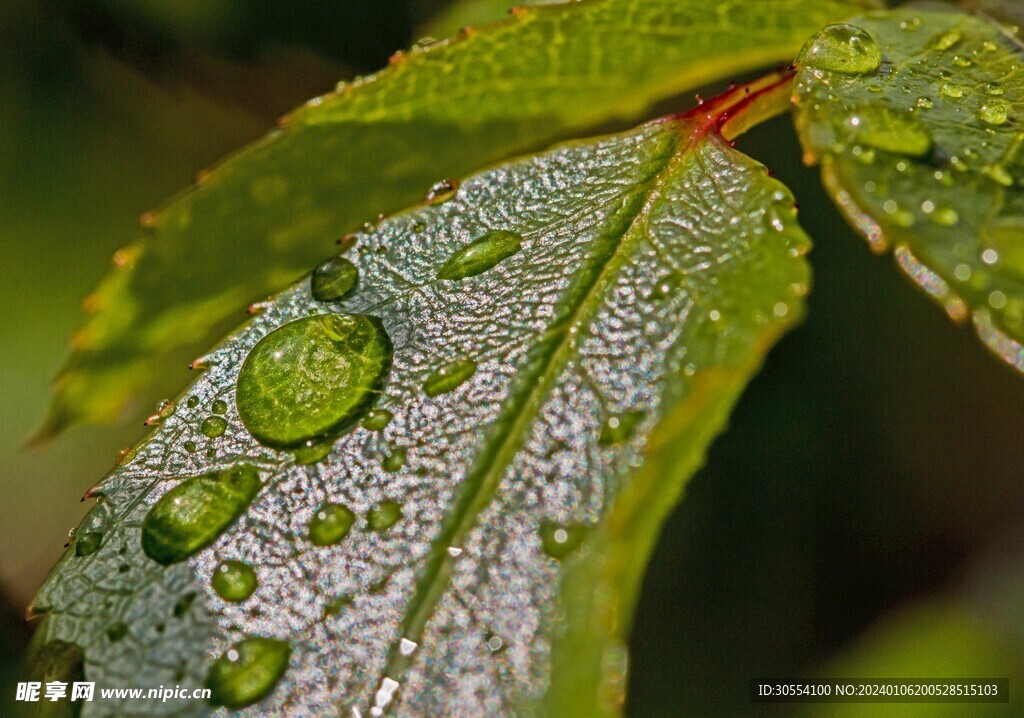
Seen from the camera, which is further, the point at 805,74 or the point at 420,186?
the point at 420,186

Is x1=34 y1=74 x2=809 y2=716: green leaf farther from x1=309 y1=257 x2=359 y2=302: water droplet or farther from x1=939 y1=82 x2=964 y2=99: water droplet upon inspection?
x1=939 y1=82 x2=964 y2=99: water droplet

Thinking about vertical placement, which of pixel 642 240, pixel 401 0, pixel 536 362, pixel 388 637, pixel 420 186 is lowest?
pixel 388 637

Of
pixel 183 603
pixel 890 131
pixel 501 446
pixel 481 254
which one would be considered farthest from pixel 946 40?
pixel 183 603

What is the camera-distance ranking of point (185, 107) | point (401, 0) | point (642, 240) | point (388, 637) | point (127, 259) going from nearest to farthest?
point (388, 637)
point (642, 240)
point (127, 259)
point (401, 0)
point (185, 107)

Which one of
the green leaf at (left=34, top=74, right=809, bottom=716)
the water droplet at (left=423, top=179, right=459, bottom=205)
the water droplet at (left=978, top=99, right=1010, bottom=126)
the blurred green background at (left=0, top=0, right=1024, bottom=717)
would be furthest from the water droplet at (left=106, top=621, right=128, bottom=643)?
the blurred green background at (left=0, top=0, right=1024, bottom=717)

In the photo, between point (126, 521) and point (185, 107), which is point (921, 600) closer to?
point (126, 521)

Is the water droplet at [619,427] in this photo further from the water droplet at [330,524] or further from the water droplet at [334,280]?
the water droplet at [334,280]

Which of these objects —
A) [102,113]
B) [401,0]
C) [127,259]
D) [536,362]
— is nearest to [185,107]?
[102,113]

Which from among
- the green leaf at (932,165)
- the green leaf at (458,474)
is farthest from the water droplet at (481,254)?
the green leaf at (932,165)
